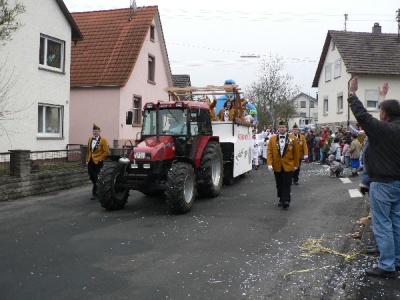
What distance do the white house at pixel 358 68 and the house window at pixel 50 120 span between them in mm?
21546

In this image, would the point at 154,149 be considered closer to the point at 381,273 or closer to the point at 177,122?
the point at 177,122

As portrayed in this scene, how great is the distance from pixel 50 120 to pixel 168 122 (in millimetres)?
9416

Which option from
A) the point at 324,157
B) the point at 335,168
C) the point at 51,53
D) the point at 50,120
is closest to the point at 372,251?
the point at 335,168

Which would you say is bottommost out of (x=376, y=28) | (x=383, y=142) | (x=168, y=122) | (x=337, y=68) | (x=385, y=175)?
(x=385, y=175)

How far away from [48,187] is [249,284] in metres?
9.31

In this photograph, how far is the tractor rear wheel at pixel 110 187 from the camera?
9445 millimetres

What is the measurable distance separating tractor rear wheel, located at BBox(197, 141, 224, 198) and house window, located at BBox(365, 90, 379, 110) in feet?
81.4

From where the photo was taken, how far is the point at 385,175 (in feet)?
17.1

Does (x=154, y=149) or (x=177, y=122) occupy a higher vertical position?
(x=177, y=122)

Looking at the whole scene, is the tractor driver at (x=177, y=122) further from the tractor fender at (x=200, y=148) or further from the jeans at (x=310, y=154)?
the jeans at (x=310, y=154)

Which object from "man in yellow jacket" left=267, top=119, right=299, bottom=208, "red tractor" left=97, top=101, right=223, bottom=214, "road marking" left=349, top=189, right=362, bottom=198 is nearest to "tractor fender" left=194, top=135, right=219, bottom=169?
"red tractor" left=97, top=101, right=223, bottom=214

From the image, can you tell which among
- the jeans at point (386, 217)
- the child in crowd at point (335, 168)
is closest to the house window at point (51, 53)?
the child in crowd at point (335, 168)

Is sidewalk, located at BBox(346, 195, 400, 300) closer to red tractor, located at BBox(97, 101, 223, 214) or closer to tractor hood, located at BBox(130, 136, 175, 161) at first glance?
red tractor, located at BBox(97, 101, 223, 214)

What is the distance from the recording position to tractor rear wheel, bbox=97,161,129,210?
945 cm
